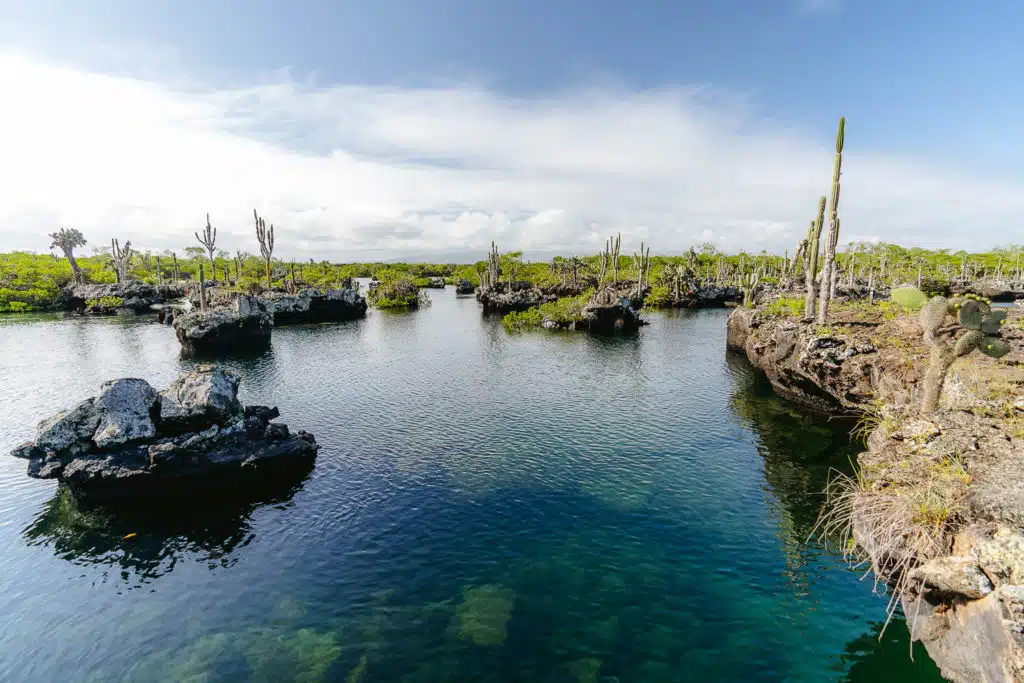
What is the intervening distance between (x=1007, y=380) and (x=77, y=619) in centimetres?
3384

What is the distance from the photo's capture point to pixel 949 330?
1775 cm

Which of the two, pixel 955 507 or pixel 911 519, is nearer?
pixel 955 507

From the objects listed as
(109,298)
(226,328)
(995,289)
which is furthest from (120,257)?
(995,289)

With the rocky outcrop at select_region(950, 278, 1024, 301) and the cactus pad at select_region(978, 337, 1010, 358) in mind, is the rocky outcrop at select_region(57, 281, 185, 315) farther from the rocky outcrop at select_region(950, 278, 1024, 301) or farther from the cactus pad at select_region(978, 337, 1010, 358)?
the rocky outcrop at select_region(950, 278, 1024, 301)

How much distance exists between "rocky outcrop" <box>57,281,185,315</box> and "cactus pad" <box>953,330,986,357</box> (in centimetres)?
11842

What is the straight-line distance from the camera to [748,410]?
36438 millimetres

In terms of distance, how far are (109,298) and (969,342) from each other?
121 meters

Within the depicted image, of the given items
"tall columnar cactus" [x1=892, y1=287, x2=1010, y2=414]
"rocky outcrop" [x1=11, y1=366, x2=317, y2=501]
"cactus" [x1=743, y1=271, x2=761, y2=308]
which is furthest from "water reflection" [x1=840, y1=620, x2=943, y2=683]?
"cactus" [x1=743, y1=271, x2=761, y2=308]

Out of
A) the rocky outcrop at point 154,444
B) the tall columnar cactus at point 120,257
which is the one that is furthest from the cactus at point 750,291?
the tall columnar cactus at point 120,257

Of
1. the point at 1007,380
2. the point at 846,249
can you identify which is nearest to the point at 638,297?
the point at 846,249

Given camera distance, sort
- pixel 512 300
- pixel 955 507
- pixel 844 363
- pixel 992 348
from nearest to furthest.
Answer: pixel 955 507
pixel 992 348
pixel 844 363
pixel 512 300

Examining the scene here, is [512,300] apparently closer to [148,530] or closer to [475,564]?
[148,530]

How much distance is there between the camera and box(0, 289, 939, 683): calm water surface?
14.4 metres

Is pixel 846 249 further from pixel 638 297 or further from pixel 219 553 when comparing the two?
pixel 219 553
